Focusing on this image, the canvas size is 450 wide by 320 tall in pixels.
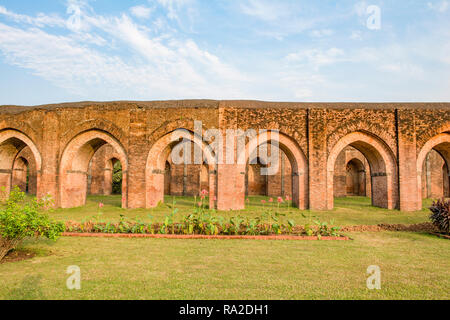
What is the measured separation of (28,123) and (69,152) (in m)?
2.53

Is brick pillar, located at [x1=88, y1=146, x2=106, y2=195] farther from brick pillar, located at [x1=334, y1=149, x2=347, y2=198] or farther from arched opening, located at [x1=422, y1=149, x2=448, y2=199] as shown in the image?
arched opening, located at [x1=422, y1=149, x2=448, y2=199]

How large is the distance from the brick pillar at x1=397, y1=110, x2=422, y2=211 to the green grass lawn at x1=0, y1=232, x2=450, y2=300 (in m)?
7.81

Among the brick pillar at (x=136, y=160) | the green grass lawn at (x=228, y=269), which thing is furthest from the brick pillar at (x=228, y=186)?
the green grass lawn at (x=228, y=269)

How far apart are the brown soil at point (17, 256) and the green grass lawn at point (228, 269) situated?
17 centimetres

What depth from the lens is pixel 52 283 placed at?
3627 millimetres

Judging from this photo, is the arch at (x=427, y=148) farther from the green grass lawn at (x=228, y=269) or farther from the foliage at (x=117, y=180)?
the foliage at (x=117, y=180)

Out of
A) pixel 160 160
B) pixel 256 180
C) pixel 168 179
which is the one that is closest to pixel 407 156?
pixel 160 160

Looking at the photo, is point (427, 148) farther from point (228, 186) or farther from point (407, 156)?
point (228, 186)

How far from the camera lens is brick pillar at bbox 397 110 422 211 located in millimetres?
13531

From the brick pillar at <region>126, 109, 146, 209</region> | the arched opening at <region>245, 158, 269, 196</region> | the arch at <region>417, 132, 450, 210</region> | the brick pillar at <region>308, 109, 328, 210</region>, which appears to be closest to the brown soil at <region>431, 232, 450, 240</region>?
the brick pillar at <region>308, 109, 328, 210</region>

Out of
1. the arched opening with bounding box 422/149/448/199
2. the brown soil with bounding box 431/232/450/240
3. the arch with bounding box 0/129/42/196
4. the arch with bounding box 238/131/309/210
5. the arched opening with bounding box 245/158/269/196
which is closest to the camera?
the brown soil with bounding box 431/232/450/240

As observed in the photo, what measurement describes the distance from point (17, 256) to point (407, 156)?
14.8m

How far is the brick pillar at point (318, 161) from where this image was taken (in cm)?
1327
